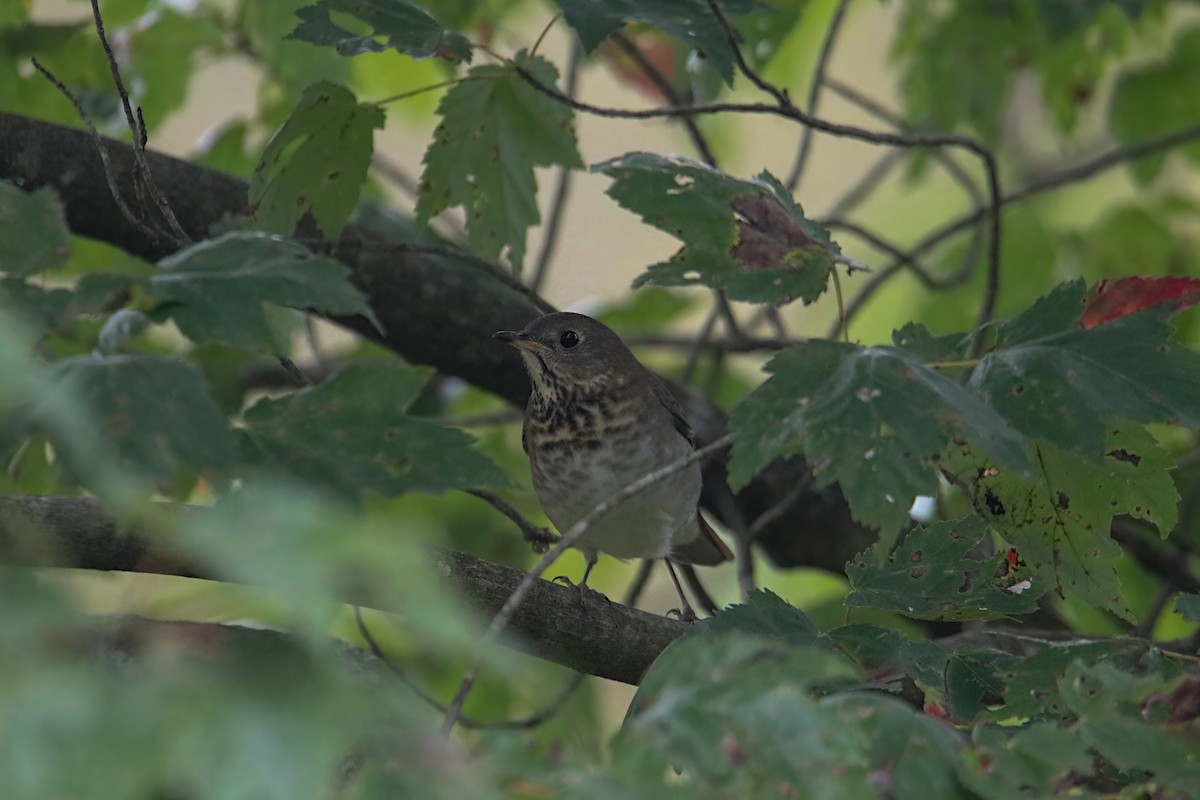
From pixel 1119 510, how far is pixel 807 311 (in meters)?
3.38

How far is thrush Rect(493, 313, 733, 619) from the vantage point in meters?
2.84

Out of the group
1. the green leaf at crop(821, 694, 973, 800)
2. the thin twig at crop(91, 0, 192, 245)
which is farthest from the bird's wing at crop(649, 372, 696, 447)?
the green leaf at crop(821, 694, 973, 800)

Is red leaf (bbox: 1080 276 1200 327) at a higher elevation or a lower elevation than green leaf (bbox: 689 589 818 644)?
higher

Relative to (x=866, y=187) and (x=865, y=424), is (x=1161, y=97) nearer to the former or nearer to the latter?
(x=866, y=187)

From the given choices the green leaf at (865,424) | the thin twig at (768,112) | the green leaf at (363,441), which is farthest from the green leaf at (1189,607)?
the thin twig at (768,112)

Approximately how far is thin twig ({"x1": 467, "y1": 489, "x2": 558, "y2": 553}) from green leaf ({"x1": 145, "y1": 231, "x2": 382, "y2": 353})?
800mm

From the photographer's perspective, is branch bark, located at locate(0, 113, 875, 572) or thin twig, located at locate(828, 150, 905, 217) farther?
thin twig, located at locate(828, 150, 905, 217)

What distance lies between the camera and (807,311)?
202 inches

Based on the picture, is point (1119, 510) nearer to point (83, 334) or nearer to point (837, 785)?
point (837, 785)

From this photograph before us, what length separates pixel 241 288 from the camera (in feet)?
4.42

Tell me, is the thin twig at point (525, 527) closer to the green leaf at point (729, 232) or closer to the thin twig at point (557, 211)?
the green leaf at point (729, 232)

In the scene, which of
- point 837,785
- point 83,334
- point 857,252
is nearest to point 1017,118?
point 857,252

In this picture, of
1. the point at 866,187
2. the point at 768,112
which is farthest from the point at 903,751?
the point at 866,187

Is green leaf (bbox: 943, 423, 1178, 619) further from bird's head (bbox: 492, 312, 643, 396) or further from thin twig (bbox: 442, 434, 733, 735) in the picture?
bird's head (bbox: 492, 312, 643, 396)
